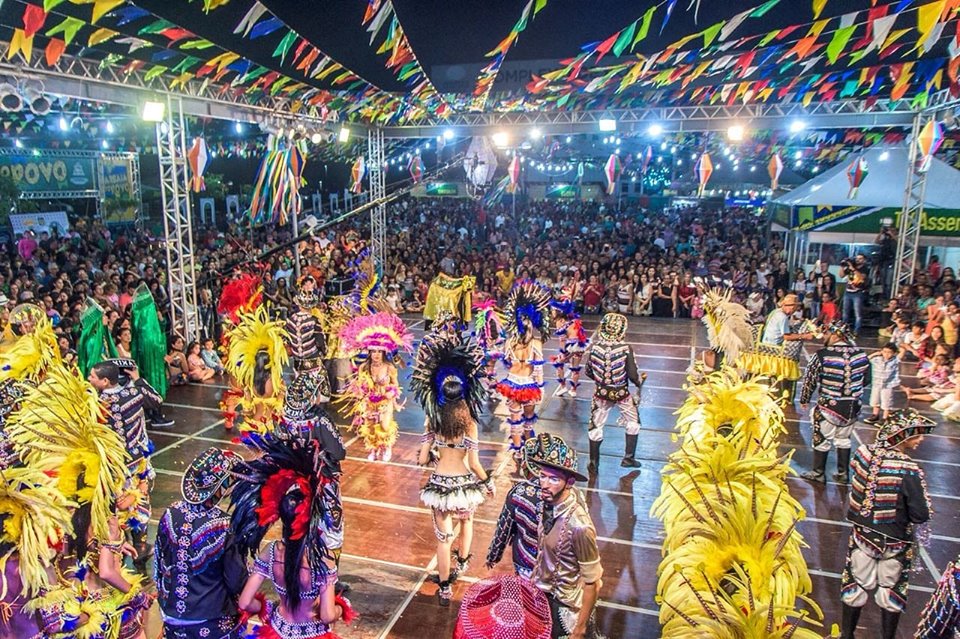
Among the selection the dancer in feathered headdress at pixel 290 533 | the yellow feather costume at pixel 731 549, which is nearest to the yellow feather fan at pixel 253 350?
the dancer in feathered headdress at pixel 290 533

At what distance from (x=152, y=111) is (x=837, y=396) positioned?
1034 centimetres

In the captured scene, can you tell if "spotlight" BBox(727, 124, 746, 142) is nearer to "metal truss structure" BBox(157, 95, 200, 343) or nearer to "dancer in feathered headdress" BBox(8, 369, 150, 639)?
"metal truss structure" BBox(157, 95, 200, 343)

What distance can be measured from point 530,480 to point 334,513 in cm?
115

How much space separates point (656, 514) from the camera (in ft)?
15.2

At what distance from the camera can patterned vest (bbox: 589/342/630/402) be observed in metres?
7.34

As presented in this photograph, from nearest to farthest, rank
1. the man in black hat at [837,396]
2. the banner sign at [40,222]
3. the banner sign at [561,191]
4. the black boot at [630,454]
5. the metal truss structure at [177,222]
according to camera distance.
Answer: the man in black hat at [837,396]
the black boot at [630,454]
the metal truss structure at [177,222]
the banner sign at [40,222]
the banner sign at [561,191]

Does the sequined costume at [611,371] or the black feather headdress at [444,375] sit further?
the sequined costume at [611,371]

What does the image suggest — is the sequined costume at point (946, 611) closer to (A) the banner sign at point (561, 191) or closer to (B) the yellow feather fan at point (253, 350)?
(B) the yellow feather fan at point (253, 350)

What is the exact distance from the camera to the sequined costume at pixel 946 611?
3.40 metres

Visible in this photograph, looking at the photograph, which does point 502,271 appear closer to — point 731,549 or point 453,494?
point 453,494

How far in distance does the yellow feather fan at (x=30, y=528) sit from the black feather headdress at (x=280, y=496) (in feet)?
3.28

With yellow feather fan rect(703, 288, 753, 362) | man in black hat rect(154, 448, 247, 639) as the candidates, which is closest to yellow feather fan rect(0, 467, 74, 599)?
man in black hat rect(154, 448, 247, 639)

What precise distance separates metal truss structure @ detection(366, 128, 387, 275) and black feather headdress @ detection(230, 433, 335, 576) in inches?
557

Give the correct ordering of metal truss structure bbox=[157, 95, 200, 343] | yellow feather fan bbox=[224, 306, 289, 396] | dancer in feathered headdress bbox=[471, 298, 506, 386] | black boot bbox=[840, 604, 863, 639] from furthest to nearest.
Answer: metal truss structure bbox=[157, 95, 200, 343] → dancer in feathered headdress bbox=[471, 298, 506, 386] → yellow feather fan bbox=[224, 306, 289, 396] → black boot bbox=[840, 604, 863, 639]
